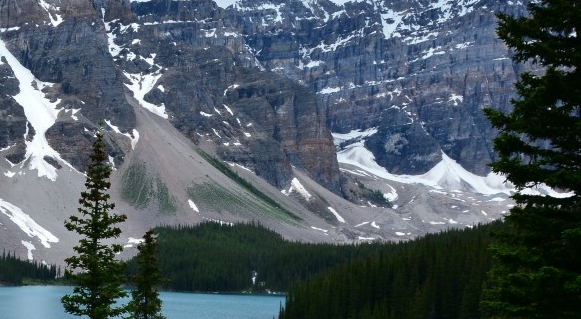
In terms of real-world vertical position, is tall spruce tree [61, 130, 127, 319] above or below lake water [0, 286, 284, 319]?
above

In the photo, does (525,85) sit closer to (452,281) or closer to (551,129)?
(551,129)

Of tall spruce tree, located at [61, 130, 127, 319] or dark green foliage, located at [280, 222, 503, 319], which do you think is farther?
dark green foliage, located at [280, 222, 503, 319]

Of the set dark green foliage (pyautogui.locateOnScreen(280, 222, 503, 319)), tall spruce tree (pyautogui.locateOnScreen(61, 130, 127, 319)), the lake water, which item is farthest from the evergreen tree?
the lake water

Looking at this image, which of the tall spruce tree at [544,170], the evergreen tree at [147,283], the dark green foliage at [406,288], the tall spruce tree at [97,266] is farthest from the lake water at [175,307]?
the tall spruce tree at [544,170]

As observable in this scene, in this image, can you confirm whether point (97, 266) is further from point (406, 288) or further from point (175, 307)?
point (175, 307)

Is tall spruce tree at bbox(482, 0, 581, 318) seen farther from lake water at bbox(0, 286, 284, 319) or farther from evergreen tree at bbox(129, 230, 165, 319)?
lake water at bbox(0, 286, 284, 319)

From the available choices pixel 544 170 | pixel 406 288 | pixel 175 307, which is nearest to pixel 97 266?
pixel 544 170

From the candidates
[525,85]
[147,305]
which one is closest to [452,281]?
[147,305]

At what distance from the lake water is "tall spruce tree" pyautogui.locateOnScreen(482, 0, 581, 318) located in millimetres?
106003

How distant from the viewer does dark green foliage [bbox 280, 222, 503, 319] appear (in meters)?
99.1

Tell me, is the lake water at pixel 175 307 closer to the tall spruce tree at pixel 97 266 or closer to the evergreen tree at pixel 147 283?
the evergreen tree at pixel 147 283

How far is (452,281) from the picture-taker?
10212 centimetres

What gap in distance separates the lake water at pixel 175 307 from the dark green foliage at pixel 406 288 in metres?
11.6

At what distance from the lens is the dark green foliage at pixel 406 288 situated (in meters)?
99.1
